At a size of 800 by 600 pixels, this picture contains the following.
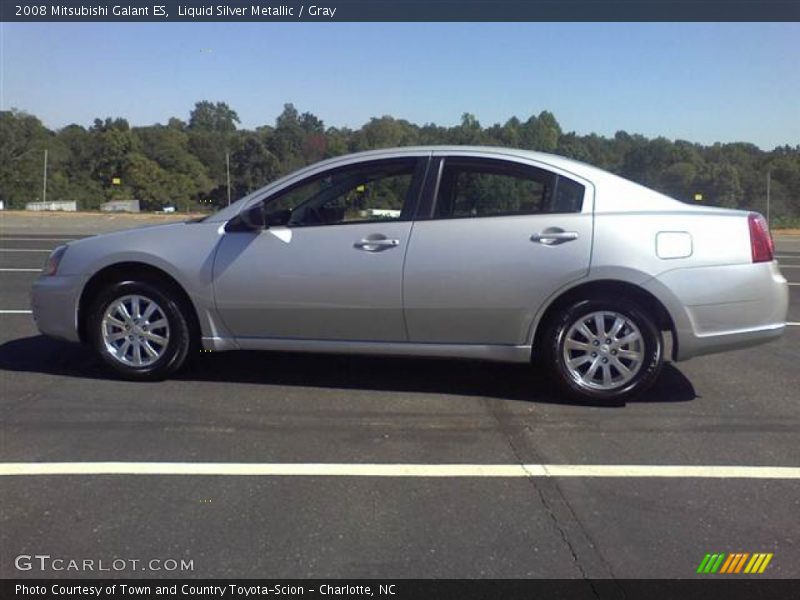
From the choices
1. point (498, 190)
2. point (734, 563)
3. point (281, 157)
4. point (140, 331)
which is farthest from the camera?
point (281, 157)

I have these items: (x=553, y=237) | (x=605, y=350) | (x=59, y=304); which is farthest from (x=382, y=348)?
(x=59, y=304)

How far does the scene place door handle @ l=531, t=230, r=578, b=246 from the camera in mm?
4926

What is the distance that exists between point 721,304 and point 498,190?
1.60 metres

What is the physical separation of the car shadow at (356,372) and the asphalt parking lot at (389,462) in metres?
0.03

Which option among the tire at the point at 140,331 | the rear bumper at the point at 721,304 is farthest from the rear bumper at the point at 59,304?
the rear bumper at the point at 721,304

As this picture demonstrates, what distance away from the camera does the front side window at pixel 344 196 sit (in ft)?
17.4

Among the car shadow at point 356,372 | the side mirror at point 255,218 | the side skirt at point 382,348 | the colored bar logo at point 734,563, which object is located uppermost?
the side mirror at point 255,218

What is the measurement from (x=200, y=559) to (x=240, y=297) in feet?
8.08

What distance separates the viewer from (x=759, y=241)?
197 inches

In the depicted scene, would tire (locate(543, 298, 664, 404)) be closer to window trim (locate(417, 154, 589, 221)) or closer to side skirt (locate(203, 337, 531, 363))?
side skirt (locate(203, 337, 531, 363))

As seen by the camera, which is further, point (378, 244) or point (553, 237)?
point (378, 244)
